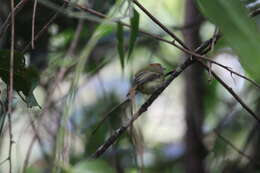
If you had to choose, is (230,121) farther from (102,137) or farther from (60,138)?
(60,138)

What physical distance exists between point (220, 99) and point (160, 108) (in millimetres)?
605

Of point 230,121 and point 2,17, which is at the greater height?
point 2,17

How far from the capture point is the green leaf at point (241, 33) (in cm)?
46

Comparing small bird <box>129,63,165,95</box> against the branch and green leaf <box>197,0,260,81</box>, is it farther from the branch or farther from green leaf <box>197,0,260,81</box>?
green leaf <box>197,0,260,81</box>

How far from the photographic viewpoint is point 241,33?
469 mm

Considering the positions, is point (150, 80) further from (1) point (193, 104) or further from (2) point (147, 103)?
(1) point (193, 104)

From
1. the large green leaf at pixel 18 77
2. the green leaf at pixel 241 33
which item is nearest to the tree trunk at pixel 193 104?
the large green leaf at pixel 18 77

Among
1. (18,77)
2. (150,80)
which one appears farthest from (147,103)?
(18,77)

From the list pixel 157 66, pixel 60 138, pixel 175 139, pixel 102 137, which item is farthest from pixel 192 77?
pixel 60 138

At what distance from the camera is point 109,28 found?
0.99 m

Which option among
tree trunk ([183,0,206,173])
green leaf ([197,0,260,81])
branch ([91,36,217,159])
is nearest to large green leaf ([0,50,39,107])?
branch ([91,36,217,159])

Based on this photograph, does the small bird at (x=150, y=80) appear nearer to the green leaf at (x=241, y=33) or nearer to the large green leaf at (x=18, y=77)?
the large green leaf at (x=18, y=77)

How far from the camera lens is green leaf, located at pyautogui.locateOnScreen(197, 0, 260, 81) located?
1.52 feet

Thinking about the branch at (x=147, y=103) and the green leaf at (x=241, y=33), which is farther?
the branch at (x=147, y=103)
